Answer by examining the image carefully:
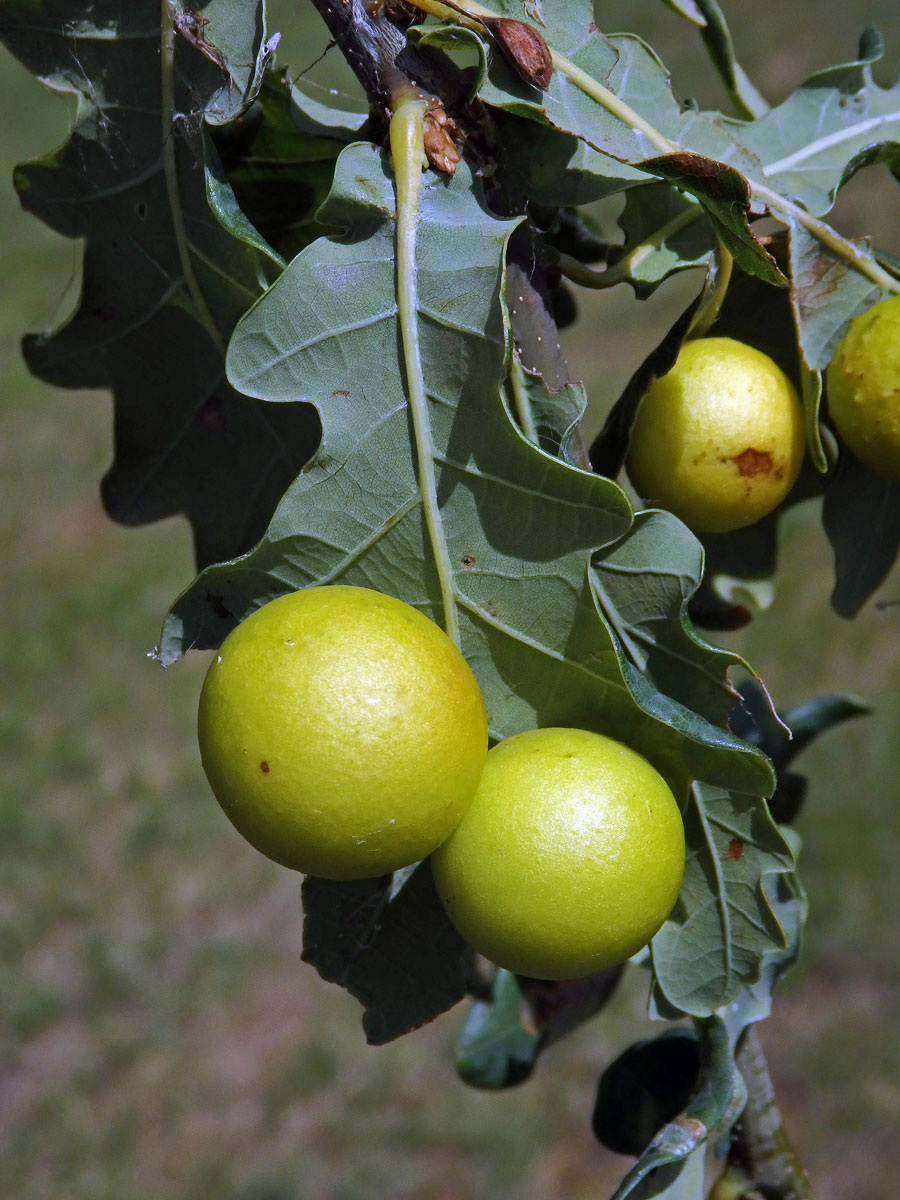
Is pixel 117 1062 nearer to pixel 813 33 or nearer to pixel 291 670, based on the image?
pixel 291 670

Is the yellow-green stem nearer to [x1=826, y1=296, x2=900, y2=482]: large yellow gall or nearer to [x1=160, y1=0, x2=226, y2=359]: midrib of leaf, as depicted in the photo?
[x1=826, y1=296, x2=900, y2=482]: large yellow gall

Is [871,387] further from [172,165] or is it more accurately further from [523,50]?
[172,165]

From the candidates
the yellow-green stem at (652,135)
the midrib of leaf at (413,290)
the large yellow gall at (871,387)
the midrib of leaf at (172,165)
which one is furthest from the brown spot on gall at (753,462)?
the midrib of leaf at (172,165)

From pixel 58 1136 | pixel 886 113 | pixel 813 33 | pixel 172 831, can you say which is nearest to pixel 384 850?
pixel 886 113

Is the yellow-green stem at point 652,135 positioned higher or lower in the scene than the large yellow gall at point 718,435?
higher

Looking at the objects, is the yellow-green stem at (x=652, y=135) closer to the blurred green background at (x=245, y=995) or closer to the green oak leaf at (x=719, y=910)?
the green oak leaf at (x=719, y=910)

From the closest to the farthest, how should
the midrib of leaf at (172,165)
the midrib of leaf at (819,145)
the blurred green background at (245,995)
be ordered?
the midrib of leaf at (172,165) → the midrib of leaf at (819,145) → the blurred green background at (245,995)

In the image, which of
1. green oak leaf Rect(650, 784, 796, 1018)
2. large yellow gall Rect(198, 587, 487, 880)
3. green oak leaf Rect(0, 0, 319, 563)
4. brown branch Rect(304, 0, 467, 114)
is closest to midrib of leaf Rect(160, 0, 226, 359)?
green oak leaf Rect(0, 0, 319, 563)
